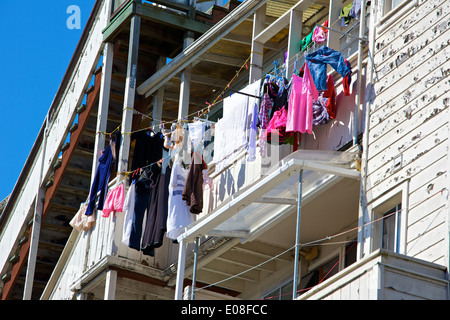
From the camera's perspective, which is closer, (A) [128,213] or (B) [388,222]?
(B) [388,222]

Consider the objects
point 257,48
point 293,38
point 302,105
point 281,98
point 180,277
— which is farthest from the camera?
point 257,48

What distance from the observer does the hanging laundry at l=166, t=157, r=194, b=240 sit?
66.1 ft

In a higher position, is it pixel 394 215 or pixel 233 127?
pixel 233 127

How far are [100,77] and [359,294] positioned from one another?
41.8 feet

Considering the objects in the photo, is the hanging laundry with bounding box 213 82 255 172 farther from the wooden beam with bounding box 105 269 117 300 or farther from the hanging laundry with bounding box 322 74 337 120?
the wooden beam with bounding box 105 269 117 300

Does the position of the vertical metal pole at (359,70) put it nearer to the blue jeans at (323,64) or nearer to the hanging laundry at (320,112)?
the blue jeans at (323,64)

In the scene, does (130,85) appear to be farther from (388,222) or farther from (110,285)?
(388,222)

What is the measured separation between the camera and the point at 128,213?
21328 millimetres

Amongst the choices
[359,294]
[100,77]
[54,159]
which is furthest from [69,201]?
[359,294]

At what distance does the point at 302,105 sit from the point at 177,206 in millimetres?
3754

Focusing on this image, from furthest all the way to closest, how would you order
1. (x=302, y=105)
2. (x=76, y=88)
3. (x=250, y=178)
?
(x=76, y=88) → (x=250, y=178) → (x=302, y=105)

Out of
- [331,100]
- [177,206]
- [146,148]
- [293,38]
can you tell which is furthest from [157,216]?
[331,100]
